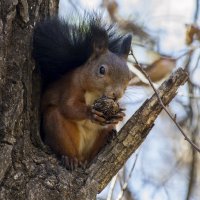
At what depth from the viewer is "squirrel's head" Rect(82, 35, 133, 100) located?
10.3 ft

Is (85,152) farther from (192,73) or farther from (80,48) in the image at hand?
(192,73)

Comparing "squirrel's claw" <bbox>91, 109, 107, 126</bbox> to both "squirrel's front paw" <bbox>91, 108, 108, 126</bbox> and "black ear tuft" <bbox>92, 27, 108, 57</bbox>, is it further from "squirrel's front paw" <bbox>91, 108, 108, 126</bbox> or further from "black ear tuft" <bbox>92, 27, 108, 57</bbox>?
"black ear tuft" <bbox>92, 27, 108, 57</bbox>

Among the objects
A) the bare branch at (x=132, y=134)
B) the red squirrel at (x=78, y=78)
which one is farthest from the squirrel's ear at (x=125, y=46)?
the bare branch at (x=132, y=134)

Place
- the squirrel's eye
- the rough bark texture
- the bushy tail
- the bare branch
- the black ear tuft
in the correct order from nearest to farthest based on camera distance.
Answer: the rough bark texture, the bare branch, the bushy tail, the black ear tuft, the squirrel's eye

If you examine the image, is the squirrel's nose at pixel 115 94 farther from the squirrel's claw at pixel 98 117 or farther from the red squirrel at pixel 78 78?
the squirrel's claw at pixel 98 117

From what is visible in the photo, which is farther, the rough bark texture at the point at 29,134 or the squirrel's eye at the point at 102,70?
the squirrel's eye at the point at 102,70

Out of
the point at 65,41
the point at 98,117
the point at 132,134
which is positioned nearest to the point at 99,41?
the point at 65,41

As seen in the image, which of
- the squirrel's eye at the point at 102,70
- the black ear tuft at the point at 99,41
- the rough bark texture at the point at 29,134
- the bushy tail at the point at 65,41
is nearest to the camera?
the rough bark texture at the point at 29,134

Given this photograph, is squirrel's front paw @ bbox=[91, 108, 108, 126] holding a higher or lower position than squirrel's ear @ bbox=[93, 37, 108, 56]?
lower

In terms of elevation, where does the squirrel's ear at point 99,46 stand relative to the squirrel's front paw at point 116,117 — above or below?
above

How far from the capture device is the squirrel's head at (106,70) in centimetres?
313

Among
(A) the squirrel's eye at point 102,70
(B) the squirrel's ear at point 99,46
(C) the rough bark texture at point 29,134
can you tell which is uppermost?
(B) the squirrel's ear at point 99,46

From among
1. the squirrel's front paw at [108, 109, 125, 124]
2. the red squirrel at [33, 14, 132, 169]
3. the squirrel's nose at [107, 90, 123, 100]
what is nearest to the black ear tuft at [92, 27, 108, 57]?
the red squirrel at [33, 14, 132, 169]

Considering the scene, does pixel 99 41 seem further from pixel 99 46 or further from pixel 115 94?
pixel 115 94
